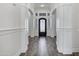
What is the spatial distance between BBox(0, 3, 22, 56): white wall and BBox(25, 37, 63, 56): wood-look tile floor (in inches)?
8.0

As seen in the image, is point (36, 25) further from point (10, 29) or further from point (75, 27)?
point (75, 27)

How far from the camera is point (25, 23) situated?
180cm

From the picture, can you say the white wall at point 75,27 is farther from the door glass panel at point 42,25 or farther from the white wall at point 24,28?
the white wall at point 24,28

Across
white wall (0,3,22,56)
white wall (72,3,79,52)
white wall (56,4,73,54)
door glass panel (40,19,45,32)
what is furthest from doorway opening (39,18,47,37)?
white wall (72,3,79,52)

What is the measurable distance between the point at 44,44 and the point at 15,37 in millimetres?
495

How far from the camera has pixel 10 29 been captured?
1617mm

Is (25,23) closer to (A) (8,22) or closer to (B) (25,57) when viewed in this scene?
(A) (8,22)

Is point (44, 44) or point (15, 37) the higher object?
point (15, 37)

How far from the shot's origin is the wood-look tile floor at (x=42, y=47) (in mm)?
1705

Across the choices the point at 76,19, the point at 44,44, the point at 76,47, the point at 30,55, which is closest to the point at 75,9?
the point at 76,19

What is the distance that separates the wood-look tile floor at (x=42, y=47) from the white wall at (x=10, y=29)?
0.66 feet

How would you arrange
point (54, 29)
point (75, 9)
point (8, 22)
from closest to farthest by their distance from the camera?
point (8, 22) → point (75, 9) → point (54, 29)

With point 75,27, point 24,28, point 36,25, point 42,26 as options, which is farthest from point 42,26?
point 75,27

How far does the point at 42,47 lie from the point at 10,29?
0.60m
